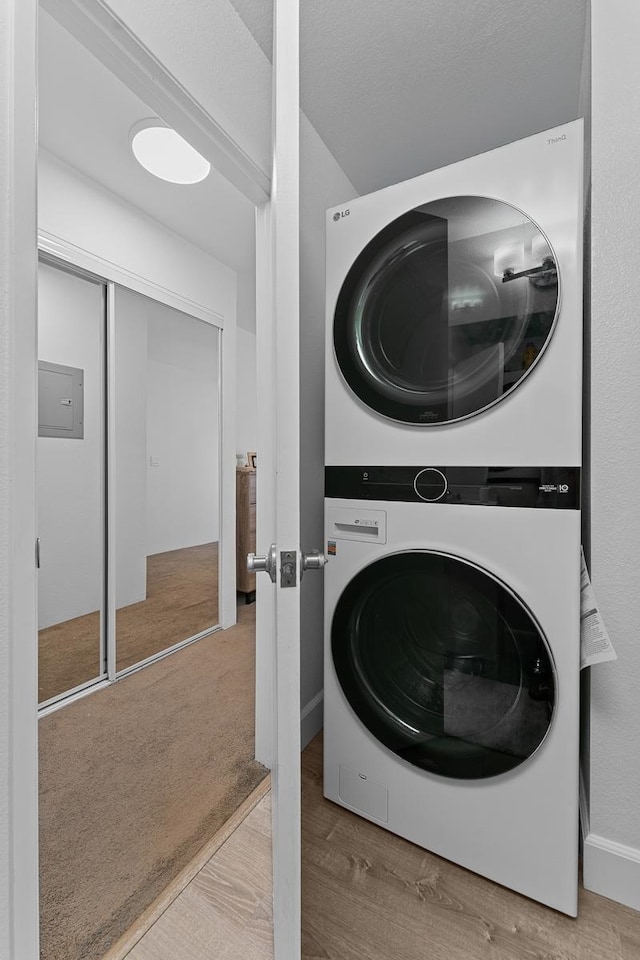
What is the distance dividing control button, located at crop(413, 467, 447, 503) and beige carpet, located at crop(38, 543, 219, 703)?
1823 mm

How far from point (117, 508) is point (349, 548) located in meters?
1.52

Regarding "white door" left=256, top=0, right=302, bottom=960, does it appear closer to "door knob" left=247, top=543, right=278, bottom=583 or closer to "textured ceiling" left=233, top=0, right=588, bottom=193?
"door knob" left=247, top=543, right=278, bottom=583

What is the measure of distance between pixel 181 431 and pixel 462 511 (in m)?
2.03

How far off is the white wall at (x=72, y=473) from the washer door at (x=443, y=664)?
4.83ft

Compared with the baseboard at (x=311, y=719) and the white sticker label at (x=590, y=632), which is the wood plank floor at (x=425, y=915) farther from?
the white sticker label at (x=590, y=632)

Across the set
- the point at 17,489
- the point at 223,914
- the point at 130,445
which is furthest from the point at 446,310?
the point at 130,445

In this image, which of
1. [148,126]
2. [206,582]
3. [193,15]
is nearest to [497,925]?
[206,582]

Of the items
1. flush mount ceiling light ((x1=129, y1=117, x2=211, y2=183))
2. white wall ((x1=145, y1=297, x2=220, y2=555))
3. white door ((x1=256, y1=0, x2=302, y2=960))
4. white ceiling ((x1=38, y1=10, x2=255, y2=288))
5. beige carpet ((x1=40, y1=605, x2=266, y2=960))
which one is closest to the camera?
white door ((x1=256, y1=0, x2=302, y2=960))

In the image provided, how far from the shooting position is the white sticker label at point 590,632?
3.29 ft

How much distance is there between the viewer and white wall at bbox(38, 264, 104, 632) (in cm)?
205

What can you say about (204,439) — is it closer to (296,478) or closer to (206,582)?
(206,582)

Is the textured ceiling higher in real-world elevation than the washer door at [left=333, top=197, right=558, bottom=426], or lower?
higher

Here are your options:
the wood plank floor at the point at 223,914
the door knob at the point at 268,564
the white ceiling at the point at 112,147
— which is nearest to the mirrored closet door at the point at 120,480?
the white ceiling at the point at 112,147

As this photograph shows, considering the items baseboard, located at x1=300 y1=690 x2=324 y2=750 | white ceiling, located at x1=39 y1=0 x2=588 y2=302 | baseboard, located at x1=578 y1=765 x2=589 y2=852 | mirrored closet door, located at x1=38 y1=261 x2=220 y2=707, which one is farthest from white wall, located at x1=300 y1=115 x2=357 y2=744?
mirrored closet door, located at x1=38 y1=261 x2=220 y2=707
